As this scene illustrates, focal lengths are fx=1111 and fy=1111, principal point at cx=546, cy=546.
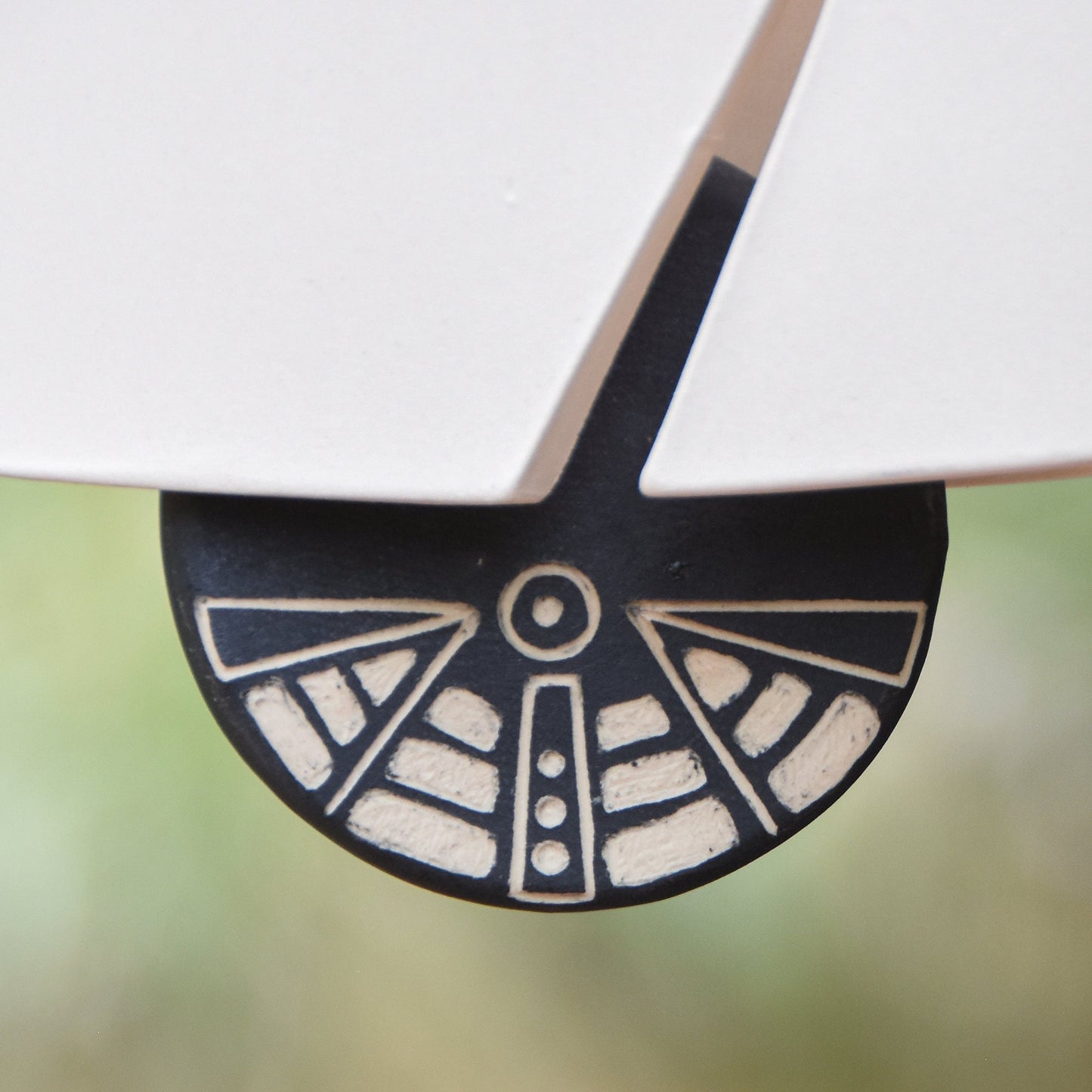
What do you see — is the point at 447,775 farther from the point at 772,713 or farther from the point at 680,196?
the point at 680,196

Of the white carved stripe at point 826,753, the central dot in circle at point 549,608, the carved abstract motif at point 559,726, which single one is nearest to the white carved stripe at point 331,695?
the carved abstract motif at point 559,726

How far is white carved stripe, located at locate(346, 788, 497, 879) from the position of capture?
22.5 inches

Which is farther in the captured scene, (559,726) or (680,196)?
(559,726)

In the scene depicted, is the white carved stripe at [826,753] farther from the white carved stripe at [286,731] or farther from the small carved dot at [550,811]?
the white carved stripe at [286,731]

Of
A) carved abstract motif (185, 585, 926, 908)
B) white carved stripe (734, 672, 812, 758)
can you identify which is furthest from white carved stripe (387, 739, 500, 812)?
white carved stripe (734, 672, 812, 758)

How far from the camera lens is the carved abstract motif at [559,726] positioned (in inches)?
22.3

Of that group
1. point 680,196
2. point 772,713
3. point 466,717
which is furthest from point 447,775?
point 680,196

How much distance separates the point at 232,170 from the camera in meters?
0.47

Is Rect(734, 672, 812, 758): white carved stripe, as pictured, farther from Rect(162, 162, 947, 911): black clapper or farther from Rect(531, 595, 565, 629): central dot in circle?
Rect(531, 595, 565, 629): central dot in circle

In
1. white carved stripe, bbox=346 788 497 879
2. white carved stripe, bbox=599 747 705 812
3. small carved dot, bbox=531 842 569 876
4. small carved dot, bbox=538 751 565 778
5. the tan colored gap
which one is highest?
the tan colored gap

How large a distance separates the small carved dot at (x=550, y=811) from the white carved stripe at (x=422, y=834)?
3cm

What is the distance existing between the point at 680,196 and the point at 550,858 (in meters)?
0.33

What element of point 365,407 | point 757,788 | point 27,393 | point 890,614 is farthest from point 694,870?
point 27,393

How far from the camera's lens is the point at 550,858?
22.6 inches
